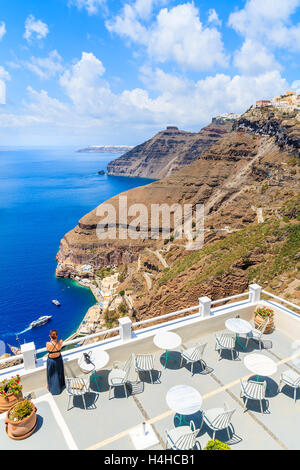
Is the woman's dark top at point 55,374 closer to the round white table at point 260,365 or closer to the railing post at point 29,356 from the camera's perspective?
the railing post at point 29,356

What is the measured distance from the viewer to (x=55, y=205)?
14062 centimetres

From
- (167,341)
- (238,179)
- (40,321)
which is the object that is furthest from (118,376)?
(238,179)

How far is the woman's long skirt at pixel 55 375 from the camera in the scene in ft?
25.8

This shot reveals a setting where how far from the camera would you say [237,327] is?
32.8ft

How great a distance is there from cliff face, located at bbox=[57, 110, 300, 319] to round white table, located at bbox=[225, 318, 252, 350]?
46.6 ft

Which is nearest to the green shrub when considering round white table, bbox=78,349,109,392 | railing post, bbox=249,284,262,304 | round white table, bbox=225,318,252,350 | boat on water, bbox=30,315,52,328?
round white table, bbox=78,349,109,392

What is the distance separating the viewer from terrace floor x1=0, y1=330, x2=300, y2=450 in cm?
677

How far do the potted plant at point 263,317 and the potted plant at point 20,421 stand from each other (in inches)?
305

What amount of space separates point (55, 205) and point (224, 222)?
354 ft

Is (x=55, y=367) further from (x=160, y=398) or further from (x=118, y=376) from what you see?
(x=160, y=398)

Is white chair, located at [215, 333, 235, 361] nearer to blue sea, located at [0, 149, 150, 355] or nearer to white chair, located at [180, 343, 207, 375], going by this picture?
white chair, located at [180, 343, 207, 375]

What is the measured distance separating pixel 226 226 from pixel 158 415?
144 feet

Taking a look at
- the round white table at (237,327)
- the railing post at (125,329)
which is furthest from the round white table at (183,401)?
the round white table at (237,327)

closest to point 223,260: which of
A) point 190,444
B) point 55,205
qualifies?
point 190,444
